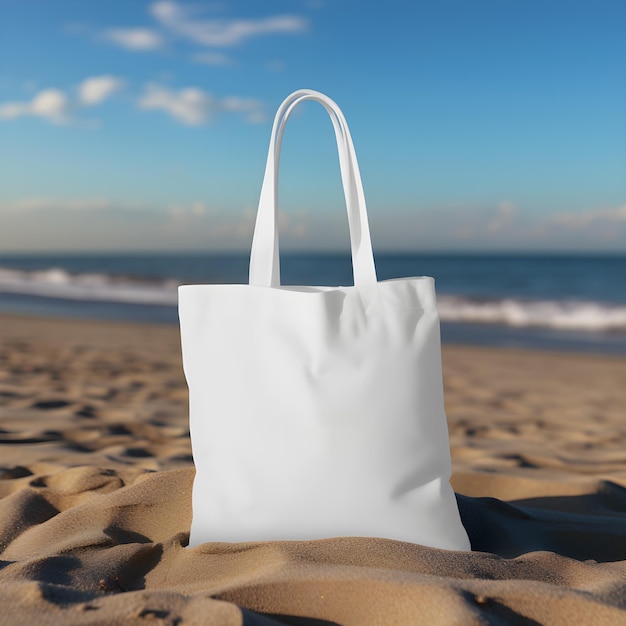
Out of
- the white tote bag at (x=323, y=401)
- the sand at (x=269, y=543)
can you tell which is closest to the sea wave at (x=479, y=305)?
the sand at (x=269, y=543)

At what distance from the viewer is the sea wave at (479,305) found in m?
9.75

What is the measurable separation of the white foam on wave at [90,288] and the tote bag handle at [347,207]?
412 inches

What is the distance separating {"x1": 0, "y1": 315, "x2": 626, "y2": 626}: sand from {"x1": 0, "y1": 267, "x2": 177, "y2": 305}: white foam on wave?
899 centimetres

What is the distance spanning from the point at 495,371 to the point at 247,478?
445cm

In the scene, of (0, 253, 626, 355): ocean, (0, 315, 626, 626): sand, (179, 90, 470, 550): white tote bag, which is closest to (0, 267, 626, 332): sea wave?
(0, 253, 626, 355): ocean

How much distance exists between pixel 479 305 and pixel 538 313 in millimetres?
1071

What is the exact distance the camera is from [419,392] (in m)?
1.45

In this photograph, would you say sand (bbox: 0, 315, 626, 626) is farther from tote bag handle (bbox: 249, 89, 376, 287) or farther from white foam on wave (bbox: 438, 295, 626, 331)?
white foam on wave (bbox: 438, 295, 626, 331)

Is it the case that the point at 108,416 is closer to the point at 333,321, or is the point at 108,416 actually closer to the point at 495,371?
the point at 333,321

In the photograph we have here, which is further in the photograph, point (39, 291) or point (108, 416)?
point (39, 291)

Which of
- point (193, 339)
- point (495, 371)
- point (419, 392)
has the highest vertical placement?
point (193, 339)

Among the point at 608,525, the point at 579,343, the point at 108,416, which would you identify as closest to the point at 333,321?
the point at 608,525

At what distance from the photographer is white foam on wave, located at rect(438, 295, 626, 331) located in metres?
9.61

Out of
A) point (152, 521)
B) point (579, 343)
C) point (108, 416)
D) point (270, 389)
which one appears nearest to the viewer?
point (270, 389)
